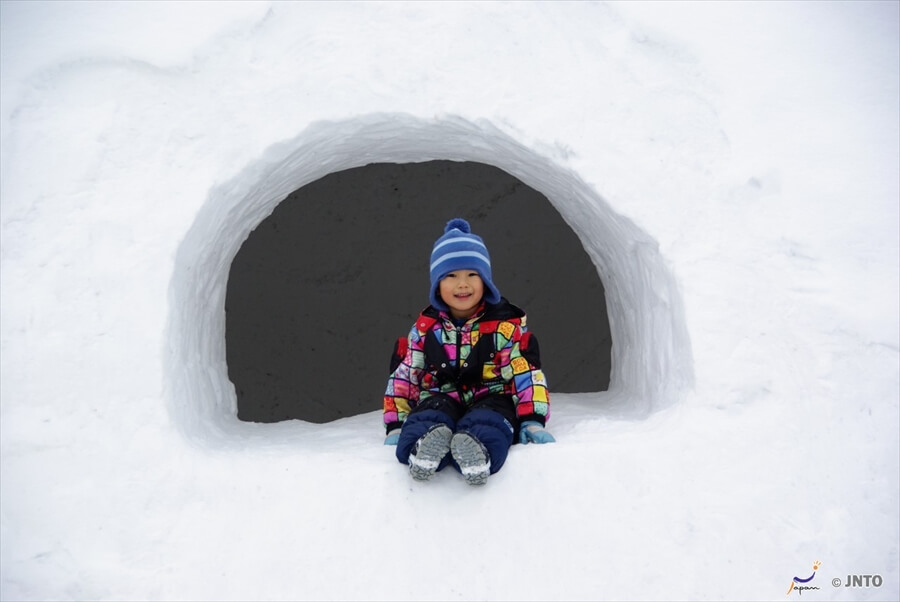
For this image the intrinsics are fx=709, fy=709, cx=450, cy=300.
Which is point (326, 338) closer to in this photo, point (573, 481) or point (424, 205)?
point (424, 205)

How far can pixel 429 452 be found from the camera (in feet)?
6.30

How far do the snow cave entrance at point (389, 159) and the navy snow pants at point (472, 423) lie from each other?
0.55m

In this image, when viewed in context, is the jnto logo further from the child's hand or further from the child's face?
the child's face

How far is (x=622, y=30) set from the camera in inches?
91.4

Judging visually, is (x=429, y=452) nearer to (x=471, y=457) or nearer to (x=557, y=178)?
(x=471, y=457)

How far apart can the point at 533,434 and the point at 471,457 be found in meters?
0.40

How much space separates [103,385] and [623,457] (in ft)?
4.97

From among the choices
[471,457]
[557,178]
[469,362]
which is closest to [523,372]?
[469,362]

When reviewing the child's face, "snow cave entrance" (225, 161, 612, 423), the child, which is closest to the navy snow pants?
the child

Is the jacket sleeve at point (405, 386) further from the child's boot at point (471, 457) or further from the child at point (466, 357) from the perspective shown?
the child's boot at point (471, 457)

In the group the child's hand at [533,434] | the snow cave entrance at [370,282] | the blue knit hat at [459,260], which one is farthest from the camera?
the snow cave entrance at [370,282]

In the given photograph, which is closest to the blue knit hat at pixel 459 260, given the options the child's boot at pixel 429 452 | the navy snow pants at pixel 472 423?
the navy snow pants at pixel 472 423

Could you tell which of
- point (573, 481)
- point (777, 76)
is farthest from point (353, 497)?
point (777, 76)

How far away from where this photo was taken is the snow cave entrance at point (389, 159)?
2.25 m
